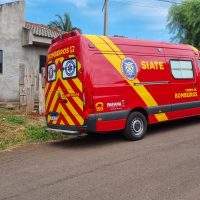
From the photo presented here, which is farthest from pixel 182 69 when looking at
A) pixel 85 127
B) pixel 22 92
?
pixel 22 92

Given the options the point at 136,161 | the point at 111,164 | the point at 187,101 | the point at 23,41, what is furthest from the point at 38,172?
the point at 23,41

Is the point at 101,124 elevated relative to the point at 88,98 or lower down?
lower down

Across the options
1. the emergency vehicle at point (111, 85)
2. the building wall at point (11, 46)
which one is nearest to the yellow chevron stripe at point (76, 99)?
the emergency vehicle at point (111, 85)

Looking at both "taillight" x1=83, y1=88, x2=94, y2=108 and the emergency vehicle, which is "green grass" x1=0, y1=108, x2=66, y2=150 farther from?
"taillight" x1=83, y1=88, x2=94, y2=108

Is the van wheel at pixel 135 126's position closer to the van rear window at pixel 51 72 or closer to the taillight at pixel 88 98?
the taillight at pixel 88 98

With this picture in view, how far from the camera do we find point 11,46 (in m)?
19.0

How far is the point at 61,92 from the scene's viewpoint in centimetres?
953

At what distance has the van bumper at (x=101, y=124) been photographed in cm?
884

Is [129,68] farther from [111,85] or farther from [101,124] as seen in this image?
[101,124]

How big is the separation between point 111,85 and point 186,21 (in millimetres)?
→ 17197

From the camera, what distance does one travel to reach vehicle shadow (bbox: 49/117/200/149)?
964 centimetres

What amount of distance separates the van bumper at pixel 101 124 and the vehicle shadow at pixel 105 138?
0.49m

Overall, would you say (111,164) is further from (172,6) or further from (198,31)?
(172,6)

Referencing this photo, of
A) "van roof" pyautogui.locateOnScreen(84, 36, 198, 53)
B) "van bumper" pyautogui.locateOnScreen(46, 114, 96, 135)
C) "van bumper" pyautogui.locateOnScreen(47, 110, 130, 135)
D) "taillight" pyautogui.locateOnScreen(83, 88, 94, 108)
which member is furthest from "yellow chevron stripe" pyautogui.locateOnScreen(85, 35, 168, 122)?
"van bumper" pyautogui.locateOnScreen(46, 114, 96, 135)
